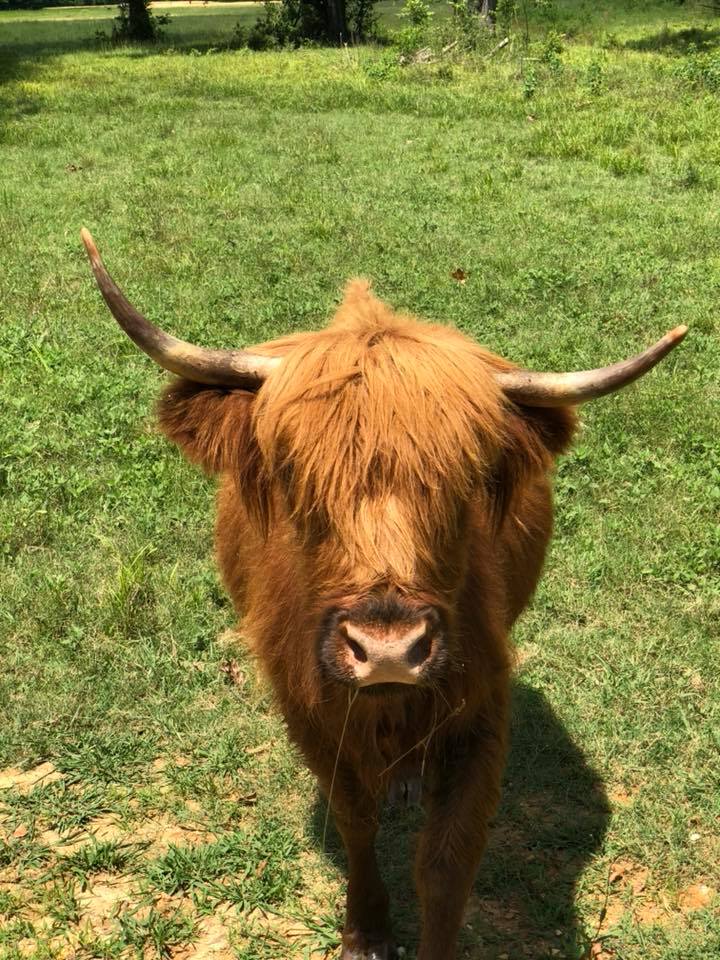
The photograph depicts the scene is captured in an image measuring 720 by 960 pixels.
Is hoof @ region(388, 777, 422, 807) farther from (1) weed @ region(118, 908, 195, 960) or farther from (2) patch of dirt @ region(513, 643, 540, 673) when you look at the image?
(2) patch of dirt @ region(513, 643, 540, 673)

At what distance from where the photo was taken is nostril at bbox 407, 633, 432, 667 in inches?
88.6

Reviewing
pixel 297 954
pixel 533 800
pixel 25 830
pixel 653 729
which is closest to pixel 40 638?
pixel 25 830

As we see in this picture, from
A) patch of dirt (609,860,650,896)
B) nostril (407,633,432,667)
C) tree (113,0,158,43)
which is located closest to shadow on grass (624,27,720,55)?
tree (113,0,158,43)

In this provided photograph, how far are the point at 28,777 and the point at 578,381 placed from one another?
268 cm

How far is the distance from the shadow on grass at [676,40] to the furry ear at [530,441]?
22.8 m

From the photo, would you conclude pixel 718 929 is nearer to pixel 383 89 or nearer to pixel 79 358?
pixel 79 358

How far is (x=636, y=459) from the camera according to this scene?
19.6 ft

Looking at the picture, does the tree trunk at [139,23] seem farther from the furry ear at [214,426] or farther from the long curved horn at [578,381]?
the long curved horn at [578,381]

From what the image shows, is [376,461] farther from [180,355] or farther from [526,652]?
[526,652]

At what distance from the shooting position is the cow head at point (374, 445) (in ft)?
7.77

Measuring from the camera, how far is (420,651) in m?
2.28

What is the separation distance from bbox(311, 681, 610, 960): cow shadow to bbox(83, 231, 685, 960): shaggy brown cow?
35 cm

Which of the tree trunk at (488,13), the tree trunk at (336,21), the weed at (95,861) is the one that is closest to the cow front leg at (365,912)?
the weed at (95,861)

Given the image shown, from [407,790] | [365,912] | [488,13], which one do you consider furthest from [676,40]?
[365,912]
